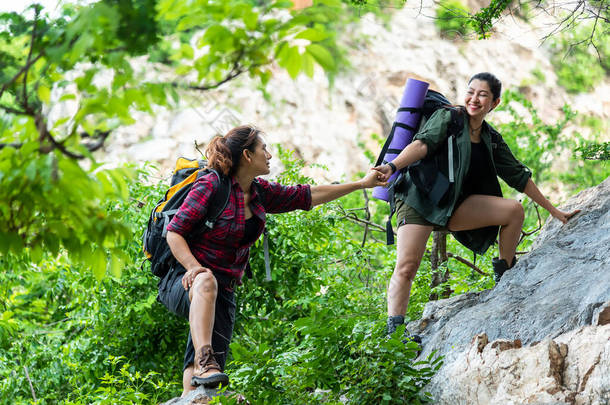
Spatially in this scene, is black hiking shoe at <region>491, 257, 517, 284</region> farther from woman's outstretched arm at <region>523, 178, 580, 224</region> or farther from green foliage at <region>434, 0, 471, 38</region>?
green foliage at <region>434, 0, 471, 38</region>

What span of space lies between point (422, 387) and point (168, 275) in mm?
1700

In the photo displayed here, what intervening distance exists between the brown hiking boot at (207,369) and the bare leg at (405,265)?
44.7 inches

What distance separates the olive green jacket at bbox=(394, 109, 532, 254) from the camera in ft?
14.1

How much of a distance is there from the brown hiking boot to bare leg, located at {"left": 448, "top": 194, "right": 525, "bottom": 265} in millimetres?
1740

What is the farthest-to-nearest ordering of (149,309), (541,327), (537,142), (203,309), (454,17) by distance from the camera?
(537,142) < (149,309) < (454,17) < (203,309) < (541,327)

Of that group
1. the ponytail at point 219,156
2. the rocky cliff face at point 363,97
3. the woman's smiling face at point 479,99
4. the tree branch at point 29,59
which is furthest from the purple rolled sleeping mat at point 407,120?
the rocky cliff face at point 363,97

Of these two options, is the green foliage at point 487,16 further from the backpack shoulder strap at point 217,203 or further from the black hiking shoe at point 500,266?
the backpack shoulder strap at point 217,203

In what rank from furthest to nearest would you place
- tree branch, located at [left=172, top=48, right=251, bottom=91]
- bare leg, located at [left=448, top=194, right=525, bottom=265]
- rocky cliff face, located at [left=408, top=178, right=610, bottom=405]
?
1. bare leg, located at [left=448, top=194, right=525, bottom=265]
2. rocky cliff face, located at [left=408, top=178, right=610, bottom=405]
3. tree branch, located at [left=172, top=48, right=251, bottom=91]

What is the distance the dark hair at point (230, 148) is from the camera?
418cm

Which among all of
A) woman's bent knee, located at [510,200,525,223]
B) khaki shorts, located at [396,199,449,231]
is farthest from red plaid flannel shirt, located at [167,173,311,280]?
woman's bent knee, located at [510,200,525,223]

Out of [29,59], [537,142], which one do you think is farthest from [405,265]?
[537,142]

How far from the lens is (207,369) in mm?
3791

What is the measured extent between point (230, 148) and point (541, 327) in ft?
6.84

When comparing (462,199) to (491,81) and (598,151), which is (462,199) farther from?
(598,151)
